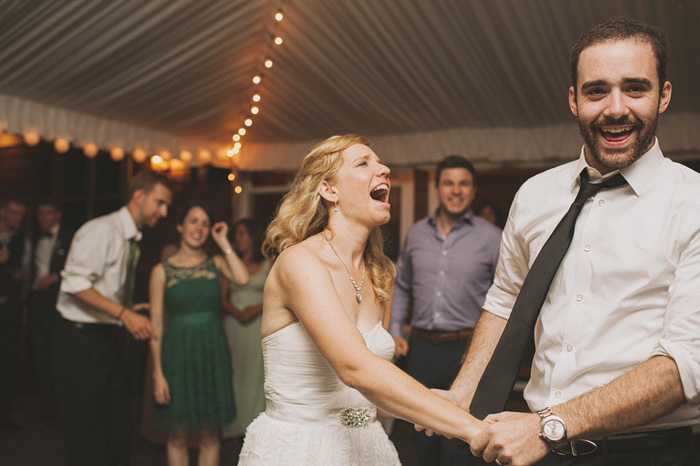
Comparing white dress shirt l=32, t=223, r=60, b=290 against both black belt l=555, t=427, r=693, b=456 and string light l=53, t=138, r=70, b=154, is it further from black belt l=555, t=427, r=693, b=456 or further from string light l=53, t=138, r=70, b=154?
black belt l=555, t=427, r=693, b=456

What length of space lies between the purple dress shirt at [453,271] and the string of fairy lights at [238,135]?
164 cm

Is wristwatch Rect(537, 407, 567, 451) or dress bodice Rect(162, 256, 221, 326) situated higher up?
dress bodice Rect(162, 256, 221, 326)

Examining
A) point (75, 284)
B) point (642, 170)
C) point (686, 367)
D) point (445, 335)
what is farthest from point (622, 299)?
point (75, 284)

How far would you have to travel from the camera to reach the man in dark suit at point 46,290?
5.54 meters

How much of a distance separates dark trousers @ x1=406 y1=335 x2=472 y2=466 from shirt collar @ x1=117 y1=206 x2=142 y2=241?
1618 millimetres

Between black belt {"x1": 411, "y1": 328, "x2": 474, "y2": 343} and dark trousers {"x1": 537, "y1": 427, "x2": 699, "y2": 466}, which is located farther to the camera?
black belt {"x1": 411, "y1": 328, "x2": 474, "y2": 343}

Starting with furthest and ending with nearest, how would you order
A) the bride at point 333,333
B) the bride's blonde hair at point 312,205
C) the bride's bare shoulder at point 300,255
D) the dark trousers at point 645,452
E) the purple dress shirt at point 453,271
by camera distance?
the purple dress shirt at point 453,271, the bride's blonde hair at point 312,205, the bride's bare shoulder at point 300,255, the bride at point 333,333, the dark trousers at point 645,452

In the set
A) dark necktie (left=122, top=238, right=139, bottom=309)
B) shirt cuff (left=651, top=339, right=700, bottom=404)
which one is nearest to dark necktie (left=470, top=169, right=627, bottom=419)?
shirt cuff (left=651, top=339, right=700, bottom=404)

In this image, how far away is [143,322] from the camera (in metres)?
3.20

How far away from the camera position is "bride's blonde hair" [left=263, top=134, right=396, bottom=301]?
6.58 feet

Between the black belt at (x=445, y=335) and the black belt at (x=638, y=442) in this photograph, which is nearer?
the black belt at (x=638, y=442)

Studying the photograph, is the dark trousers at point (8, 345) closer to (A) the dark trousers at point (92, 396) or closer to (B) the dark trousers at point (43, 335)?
(B) the dark trousers at point (43, 335)

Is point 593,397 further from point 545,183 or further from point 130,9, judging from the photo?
point 130,9

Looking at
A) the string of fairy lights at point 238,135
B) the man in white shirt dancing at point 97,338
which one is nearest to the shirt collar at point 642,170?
the man in white shirt dancing at point 97,338
